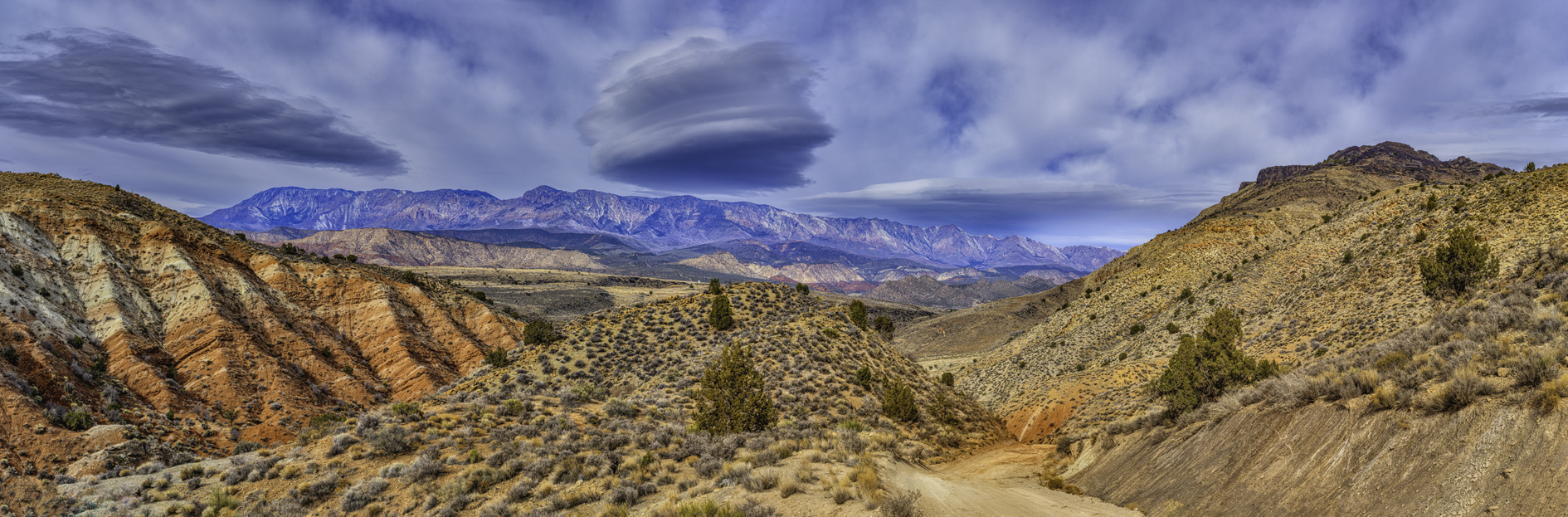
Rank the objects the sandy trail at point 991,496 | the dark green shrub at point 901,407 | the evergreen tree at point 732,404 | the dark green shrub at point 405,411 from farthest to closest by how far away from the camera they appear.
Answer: the dark green shrub at point 901,407
the dark green shrub at point 405,411
the evergreen tree at point 732,404
the sandy trail at point 991,496

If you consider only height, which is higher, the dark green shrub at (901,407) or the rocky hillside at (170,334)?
the rocky hillside at (170,334)

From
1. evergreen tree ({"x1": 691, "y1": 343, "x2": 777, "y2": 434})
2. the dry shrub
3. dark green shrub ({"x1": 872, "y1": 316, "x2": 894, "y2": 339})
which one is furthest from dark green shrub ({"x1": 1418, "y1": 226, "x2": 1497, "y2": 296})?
dark green shrub ({"x1": 872, "y1": 316, "x2": 894, "y2": 339})

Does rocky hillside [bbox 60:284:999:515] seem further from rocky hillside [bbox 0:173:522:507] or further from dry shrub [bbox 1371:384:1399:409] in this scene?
dry shrub [bbox 1371:384:1399:409]

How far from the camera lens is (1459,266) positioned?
20453mm

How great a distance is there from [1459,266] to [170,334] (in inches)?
2337

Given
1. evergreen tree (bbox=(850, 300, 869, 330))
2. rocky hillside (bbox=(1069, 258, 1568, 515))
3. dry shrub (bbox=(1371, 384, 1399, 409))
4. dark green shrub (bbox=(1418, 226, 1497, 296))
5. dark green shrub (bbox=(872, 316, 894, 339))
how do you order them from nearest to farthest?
rocky hillside (bbox=(1069, 258, 1568, 515)) → dry shrub (bbox=(1371, 384, 1399, 409)) → dark green shrub (bbox=(1418, 226, 1497, 296)) → evergreen tree (bbox=(850, 300, 869, 330)) → dark green shrub (bbox=(872, 316, 894, 339))

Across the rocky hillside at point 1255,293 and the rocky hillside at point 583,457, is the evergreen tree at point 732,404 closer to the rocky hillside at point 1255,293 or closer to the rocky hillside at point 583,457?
the rocky hillside at point 583,457

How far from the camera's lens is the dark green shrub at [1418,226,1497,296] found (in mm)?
19969

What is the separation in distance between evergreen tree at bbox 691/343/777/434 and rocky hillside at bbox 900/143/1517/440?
20.0 meters

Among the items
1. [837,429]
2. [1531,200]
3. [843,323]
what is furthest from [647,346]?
[1531,200]

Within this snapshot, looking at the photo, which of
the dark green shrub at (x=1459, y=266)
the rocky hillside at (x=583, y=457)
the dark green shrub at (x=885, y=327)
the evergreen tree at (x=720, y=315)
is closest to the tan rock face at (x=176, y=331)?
the rocky hillside at (x=583, y=457)

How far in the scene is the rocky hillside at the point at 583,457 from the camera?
11430mm

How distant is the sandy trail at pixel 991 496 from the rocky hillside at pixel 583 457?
820mm

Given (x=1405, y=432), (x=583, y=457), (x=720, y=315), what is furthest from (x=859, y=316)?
(x=1405, y=432)
